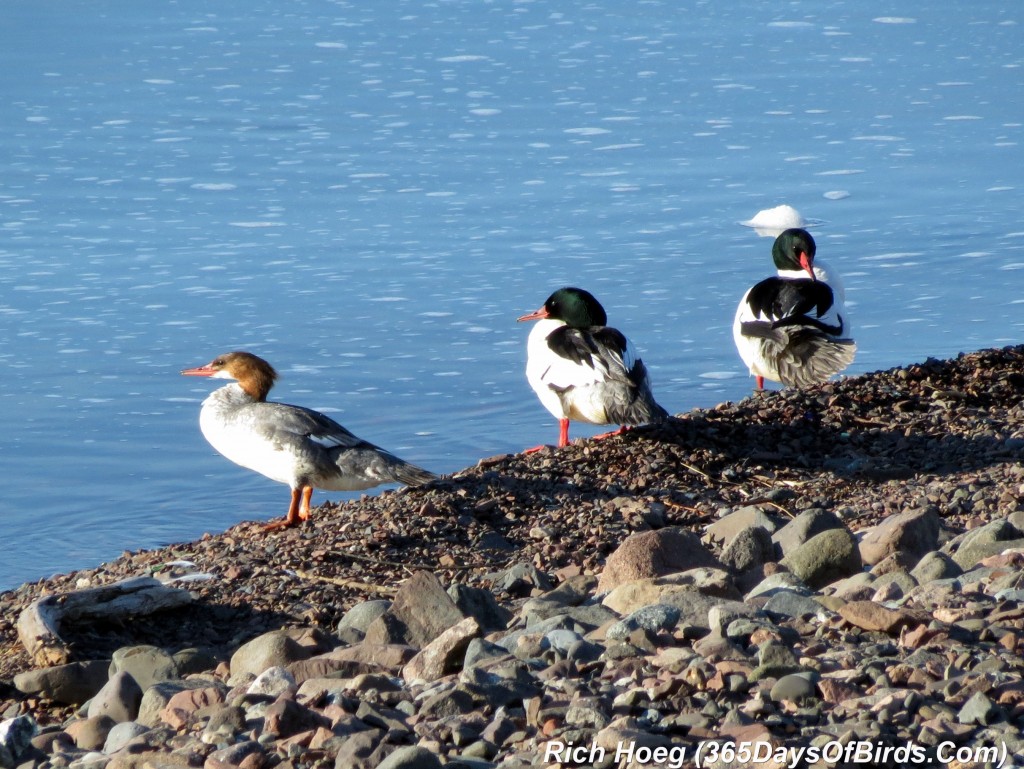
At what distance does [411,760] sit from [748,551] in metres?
2.13

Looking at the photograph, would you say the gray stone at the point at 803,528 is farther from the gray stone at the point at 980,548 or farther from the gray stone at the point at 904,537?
the gray stone at the point at 980,548

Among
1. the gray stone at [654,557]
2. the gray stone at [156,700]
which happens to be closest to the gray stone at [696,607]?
the gray stone at [654,557]

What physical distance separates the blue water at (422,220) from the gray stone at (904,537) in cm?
369

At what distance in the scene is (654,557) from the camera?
14.6ft

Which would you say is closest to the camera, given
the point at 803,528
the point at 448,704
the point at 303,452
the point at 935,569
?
the point at 448,704

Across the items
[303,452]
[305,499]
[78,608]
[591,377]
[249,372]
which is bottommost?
[78,608]

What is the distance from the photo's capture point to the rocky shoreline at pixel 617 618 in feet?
9.47

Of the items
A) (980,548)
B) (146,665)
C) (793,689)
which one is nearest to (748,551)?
(980,548)

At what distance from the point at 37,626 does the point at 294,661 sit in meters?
1.00

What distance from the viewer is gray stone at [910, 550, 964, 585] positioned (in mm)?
4060

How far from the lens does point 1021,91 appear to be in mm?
18062

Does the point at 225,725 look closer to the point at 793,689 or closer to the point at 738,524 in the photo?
the point at 793,689

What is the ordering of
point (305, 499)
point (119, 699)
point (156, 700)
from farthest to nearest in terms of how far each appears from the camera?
point (305, 499)
point (119, 699)
point (156, 700)

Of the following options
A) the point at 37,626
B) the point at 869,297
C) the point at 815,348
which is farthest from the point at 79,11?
the point at 37,626
